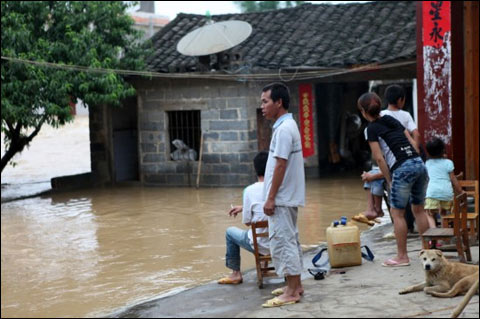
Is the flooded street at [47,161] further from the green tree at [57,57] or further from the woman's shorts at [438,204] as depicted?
the woman's shorts at [438,204]

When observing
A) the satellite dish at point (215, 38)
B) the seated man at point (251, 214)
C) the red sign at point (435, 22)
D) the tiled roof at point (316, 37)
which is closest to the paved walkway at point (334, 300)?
the seated man at point (251, 214)

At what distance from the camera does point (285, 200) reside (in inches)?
263

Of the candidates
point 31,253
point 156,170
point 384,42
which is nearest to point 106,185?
point 156,170

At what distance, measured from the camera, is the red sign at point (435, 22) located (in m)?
11.4

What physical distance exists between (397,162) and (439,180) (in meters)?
1.24

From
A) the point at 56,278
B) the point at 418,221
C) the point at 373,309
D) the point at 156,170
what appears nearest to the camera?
the point at 373,309

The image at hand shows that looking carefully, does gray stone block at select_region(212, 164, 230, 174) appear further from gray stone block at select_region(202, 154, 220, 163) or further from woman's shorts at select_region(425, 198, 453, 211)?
woman's shorts at select_region(425, 198, 453, 211)

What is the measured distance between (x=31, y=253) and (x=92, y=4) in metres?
8.41

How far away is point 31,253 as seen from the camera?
1134 cm

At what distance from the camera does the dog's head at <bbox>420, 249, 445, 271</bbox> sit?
21.8 feet

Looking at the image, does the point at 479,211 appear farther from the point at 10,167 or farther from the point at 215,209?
the point at 10,167

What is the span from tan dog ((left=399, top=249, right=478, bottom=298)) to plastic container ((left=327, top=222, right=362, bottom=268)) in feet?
4.50

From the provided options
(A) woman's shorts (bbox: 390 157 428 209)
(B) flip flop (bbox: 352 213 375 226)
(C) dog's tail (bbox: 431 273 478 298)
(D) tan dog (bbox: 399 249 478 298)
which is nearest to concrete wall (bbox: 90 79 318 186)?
(B) flip flop (bbox: 352 213 375 226)

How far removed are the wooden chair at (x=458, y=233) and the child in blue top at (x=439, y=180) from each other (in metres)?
0.67
